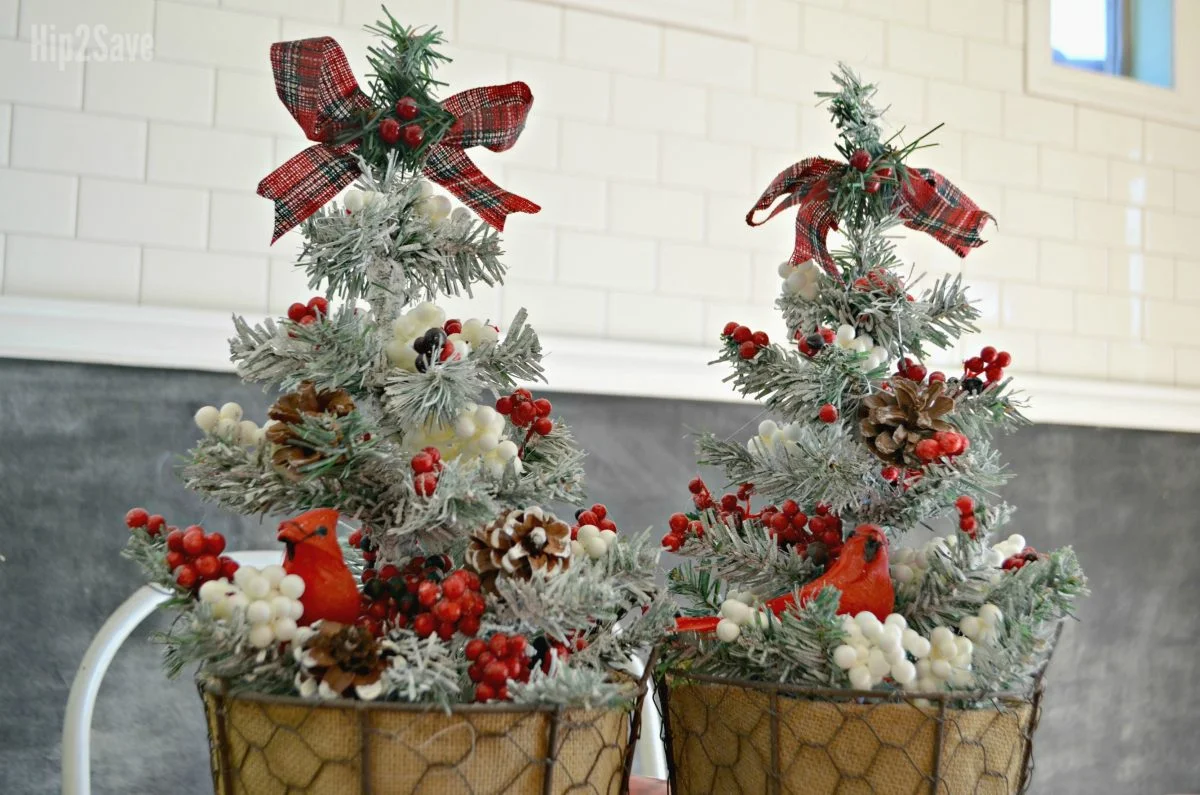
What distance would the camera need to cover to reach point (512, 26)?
5.02 ft

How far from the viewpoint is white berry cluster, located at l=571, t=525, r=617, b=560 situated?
67 centimetres

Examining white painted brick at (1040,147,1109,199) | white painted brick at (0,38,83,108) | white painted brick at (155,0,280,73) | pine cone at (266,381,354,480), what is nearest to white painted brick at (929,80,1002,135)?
white painted brick at (1040,147,1109,199)

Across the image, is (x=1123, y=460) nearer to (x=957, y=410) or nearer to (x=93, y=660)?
(x=957, y=410)

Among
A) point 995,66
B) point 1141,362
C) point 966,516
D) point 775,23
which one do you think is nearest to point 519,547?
point 966,516

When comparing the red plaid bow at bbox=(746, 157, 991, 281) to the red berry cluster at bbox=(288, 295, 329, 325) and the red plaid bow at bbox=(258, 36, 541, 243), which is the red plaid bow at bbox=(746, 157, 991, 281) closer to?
the red plaid bow at bbox=(258, 36, 541, 243)

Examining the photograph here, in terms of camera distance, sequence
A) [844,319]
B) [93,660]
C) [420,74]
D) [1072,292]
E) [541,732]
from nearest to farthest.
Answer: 1. [541,732]
2. [420,74]
3. [844,319]
4. [93,660]
5. [1072,292]

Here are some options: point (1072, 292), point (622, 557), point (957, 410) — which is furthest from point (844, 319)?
point (1072, 292)

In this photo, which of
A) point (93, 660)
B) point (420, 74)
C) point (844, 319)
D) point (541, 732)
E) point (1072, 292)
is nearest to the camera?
point (541, 732)

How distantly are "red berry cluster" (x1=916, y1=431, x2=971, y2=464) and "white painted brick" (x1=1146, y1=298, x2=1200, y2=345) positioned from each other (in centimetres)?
153

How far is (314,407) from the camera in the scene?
23.9 inches

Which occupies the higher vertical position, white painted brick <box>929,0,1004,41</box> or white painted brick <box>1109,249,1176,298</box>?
white painted brick <box>929,0,1004,41</box>

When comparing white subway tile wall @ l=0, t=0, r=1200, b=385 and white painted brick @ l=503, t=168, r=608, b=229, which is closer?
white subway tile wall @ l=0, t=0, r=1200, b=385

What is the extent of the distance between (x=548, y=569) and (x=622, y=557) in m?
0.07

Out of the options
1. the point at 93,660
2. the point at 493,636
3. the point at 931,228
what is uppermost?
the point at 931,228
